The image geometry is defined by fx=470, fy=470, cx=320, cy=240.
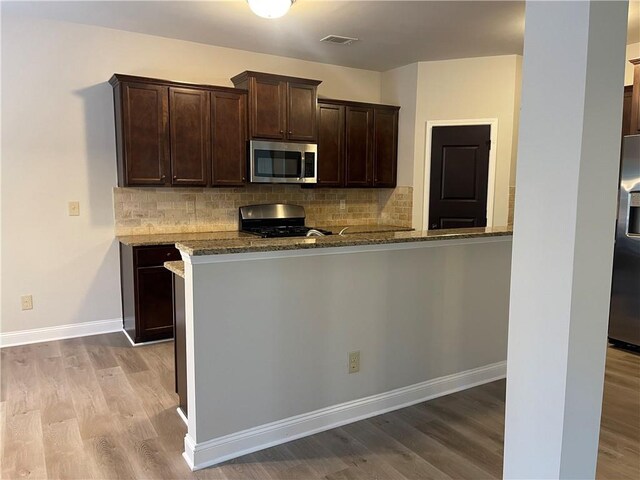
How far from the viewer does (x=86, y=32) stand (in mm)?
3928

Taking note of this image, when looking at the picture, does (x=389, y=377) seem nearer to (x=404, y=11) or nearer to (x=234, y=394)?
(x=234, y=394)

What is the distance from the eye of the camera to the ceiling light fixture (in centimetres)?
298

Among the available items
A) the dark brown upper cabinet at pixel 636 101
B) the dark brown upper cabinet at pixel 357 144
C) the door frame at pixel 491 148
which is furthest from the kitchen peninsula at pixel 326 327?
the dark brown upper cabinet at pixel 357 144

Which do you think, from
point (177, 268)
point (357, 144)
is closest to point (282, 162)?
point (357, 144)

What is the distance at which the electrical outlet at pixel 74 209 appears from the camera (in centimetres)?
399

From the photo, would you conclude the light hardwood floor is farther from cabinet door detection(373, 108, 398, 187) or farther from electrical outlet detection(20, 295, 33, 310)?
cabinet door detection(373, 108, 398, 187)

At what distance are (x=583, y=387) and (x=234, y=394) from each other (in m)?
1.54

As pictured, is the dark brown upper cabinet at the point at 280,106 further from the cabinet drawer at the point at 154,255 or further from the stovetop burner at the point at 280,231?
the cabinet drawer at the point at 154,255

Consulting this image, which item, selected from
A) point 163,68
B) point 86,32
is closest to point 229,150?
point 163,68

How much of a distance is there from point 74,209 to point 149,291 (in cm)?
98

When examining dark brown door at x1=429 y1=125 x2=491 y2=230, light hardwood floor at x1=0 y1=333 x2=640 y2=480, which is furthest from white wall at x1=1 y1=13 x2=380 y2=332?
dark brown door at x1=429 y1=125 x2=491 y2=230

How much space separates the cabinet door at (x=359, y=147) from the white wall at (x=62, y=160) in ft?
5.76

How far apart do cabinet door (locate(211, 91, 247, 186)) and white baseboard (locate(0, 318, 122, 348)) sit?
1585mm


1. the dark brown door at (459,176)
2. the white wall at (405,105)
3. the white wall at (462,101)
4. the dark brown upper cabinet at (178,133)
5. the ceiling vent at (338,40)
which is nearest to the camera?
the dark brown upper cabinet at (178,133)
